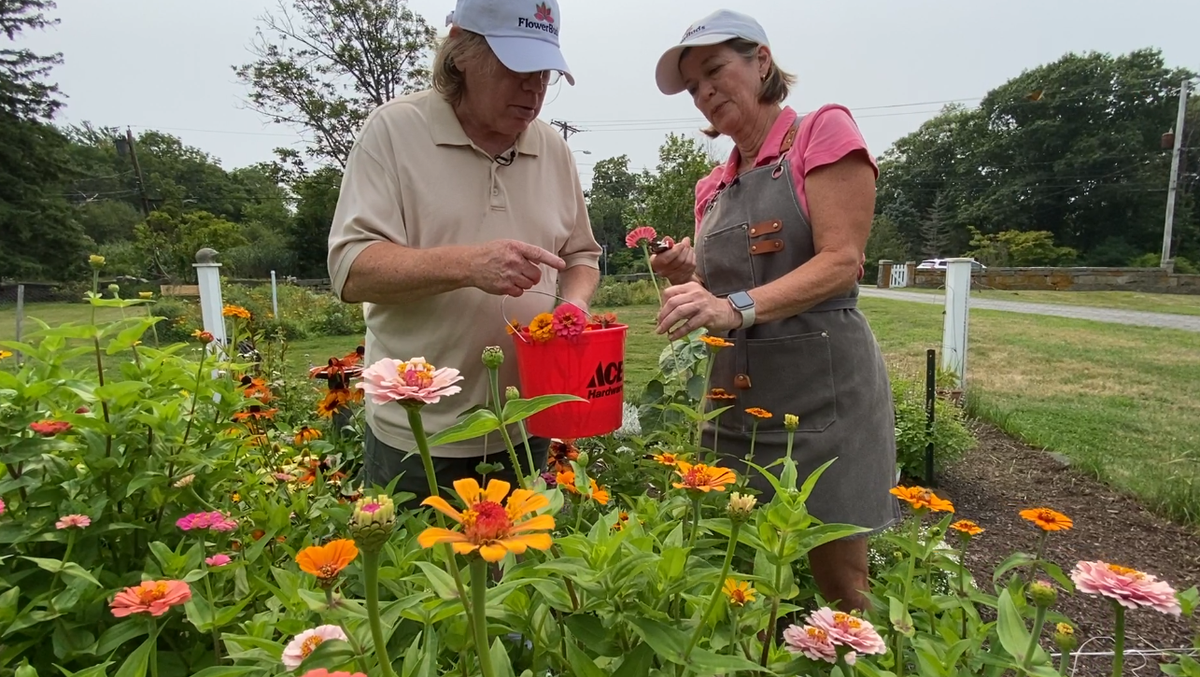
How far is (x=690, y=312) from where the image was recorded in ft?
3.88

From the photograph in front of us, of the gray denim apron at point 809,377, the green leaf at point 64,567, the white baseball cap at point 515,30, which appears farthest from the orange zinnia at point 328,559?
the gray denim apron at point 809,377

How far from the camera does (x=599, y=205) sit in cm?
3659

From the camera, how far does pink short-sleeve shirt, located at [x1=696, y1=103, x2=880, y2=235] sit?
1388 millimetres

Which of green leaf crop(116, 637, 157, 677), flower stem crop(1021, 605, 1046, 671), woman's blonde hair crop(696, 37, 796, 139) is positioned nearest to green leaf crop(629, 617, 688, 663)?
flower stem crop(1021, 605, 1046, 671)

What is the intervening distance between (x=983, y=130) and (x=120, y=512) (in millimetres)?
48046

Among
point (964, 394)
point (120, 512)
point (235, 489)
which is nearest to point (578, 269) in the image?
point (235, 489)

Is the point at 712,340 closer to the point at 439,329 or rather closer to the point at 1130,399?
the point at 439,329

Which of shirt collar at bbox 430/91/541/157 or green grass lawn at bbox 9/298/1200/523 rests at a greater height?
shirt collar at bbox 430/91/541/157

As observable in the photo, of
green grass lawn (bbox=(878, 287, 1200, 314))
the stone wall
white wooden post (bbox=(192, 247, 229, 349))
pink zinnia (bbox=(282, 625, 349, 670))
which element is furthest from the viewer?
the stone wall

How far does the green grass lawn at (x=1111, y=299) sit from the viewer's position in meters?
12.6

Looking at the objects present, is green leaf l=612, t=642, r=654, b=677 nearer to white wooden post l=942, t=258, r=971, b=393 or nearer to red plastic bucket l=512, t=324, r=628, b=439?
red plastic bucket l=512, t=324, r=628, b=439

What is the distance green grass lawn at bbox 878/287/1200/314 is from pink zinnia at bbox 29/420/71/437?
15.4 meters

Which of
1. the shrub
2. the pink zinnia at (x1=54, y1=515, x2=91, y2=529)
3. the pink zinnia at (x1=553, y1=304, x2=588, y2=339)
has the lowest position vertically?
the shrub

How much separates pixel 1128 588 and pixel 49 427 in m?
1.36
